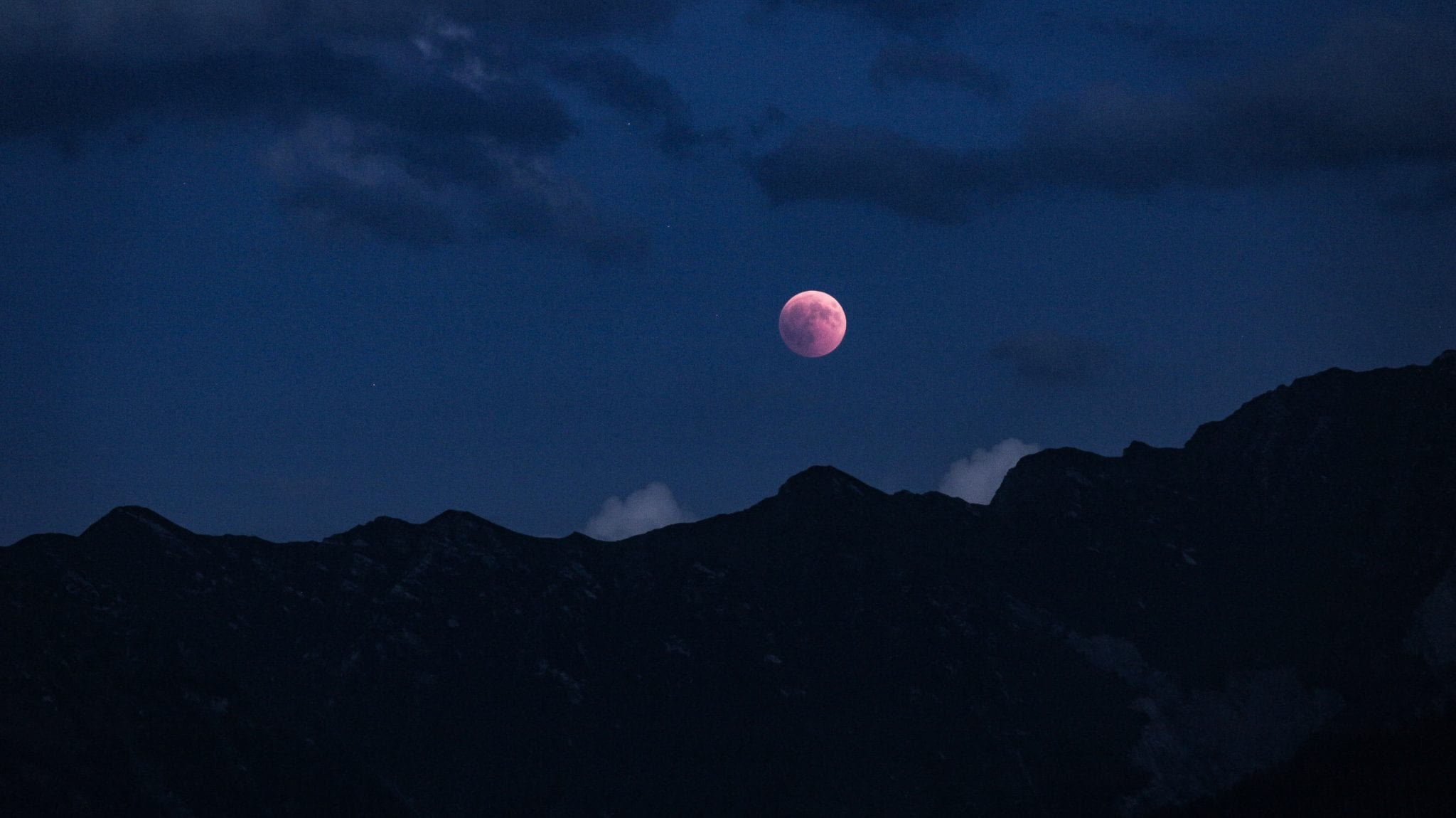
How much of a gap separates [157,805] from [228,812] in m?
9.73

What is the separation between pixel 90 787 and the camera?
189 meters

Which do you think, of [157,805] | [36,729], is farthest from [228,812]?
[36,729]

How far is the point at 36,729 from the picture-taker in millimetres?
193750

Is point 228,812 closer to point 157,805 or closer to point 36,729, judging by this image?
point 157,805

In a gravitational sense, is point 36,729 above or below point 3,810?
above

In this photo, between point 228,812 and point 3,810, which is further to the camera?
point 228,812

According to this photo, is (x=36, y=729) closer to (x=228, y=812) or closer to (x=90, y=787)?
(x=90, y=787)

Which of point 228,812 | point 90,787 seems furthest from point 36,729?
point 228,812

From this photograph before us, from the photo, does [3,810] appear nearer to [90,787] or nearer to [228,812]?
[90,787]

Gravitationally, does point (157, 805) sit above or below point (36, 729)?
below

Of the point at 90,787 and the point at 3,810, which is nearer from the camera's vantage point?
the point at 3,810

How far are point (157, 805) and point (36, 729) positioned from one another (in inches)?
751

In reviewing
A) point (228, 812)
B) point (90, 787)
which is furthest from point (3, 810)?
point (228, 812)

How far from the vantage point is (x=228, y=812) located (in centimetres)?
19962
